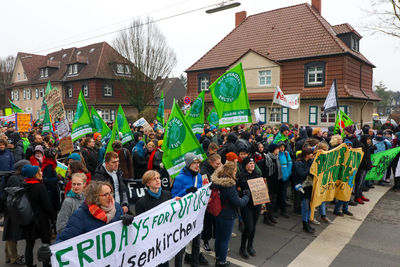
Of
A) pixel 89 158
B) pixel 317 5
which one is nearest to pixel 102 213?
pixel 89 158

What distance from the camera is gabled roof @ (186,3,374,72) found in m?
22.7

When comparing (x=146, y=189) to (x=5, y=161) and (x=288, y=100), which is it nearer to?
(x=5, y=161)

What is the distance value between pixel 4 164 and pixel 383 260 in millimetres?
7773

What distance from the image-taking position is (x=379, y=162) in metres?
8.62

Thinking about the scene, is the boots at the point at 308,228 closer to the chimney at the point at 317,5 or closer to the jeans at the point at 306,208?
the jeans at the point at 306,208

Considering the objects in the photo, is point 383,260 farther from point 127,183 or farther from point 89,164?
point 89,164

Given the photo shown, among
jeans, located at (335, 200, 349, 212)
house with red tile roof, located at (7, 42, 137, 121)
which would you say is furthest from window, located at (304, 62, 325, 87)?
house with red tile roof, located at (7, 42, 137, 121)

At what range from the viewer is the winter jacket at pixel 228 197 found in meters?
4.13

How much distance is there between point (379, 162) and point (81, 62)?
3781 cm

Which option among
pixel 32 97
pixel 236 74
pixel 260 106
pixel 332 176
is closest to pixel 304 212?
pixel 332 176

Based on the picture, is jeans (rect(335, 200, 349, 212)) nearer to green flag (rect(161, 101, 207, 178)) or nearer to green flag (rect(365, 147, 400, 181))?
green flag (rect(365, 147, 400, 181))

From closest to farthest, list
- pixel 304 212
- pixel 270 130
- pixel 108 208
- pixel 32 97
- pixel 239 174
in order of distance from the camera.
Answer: pixel 108 208, pixel 239 174, pixel 304 212, pixel 270 130, pixel 32 97

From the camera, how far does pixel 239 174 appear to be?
477cm

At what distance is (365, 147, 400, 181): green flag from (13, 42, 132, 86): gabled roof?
92.4 feet
